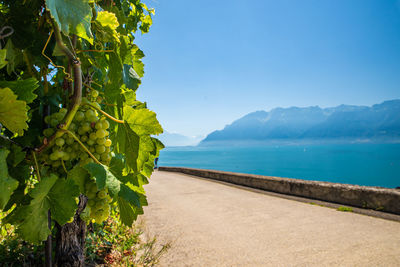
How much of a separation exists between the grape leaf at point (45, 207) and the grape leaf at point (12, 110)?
0.80ft

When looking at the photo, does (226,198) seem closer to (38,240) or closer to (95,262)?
(95,262)

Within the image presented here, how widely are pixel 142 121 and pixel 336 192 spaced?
699cm

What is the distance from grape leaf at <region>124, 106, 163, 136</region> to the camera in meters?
1.06

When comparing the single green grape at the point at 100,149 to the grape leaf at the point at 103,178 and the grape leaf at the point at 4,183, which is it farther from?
the grape leaf at the point at 4,183

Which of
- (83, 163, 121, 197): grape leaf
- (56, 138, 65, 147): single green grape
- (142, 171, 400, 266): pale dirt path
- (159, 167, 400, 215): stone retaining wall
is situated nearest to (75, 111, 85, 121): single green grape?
(56, 138, 65, 147): single green grape

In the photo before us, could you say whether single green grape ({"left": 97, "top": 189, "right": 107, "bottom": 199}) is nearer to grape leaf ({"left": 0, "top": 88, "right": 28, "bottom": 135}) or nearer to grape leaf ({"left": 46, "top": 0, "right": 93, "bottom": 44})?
grape leaf ({"left": 0, "top": 88, "right": 28, "bottom": 135})

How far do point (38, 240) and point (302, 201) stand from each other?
7181 millimetres

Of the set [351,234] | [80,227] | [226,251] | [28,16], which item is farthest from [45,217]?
[351,234]

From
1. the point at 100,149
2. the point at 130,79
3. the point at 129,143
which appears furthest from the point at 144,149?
the point at 130,79

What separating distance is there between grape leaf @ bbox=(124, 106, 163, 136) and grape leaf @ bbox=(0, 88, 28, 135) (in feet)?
1.28

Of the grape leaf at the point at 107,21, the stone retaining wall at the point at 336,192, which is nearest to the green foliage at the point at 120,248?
the grape leaf at the point at 107,21

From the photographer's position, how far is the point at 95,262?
3.40 metres

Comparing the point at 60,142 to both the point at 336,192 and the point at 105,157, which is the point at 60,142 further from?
the point at 336,192

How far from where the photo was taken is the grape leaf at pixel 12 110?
714 millimetres
